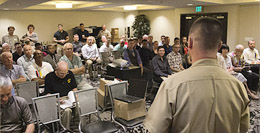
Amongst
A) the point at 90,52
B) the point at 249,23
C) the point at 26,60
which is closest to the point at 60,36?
the point at 90,52

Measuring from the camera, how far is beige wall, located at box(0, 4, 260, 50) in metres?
9.59

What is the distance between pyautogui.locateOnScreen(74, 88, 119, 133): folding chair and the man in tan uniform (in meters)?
1.84

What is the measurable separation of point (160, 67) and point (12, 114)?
3852 mm

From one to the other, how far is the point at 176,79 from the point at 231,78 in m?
0.30

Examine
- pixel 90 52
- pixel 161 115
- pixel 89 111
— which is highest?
pixel 161 115

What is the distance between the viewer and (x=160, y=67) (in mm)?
5684

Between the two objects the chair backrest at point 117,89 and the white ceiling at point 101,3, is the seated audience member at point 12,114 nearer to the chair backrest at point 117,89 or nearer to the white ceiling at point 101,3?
the chair backrest at point 117,89

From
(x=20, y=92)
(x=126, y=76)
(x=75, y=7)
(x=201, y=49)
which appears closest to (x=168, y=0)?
(x=126, y=76)

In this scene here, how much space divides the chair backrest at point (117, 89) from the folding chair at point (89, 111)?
1.01 ft

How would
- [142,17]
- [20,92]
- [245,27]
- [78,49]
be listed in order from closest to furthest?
[20,92] < [78,49] < [245,27] < [142,17]

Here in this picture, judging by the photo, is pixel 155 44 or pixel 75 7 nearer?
pixel 155 44

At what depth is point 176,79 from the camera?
117 centimetres

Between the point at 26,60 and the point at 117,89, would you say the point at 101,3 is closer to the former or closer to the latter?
the point at 26,60

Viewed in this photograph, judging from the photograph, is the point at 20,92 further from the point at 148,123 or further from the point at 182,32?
the point at 182,32
